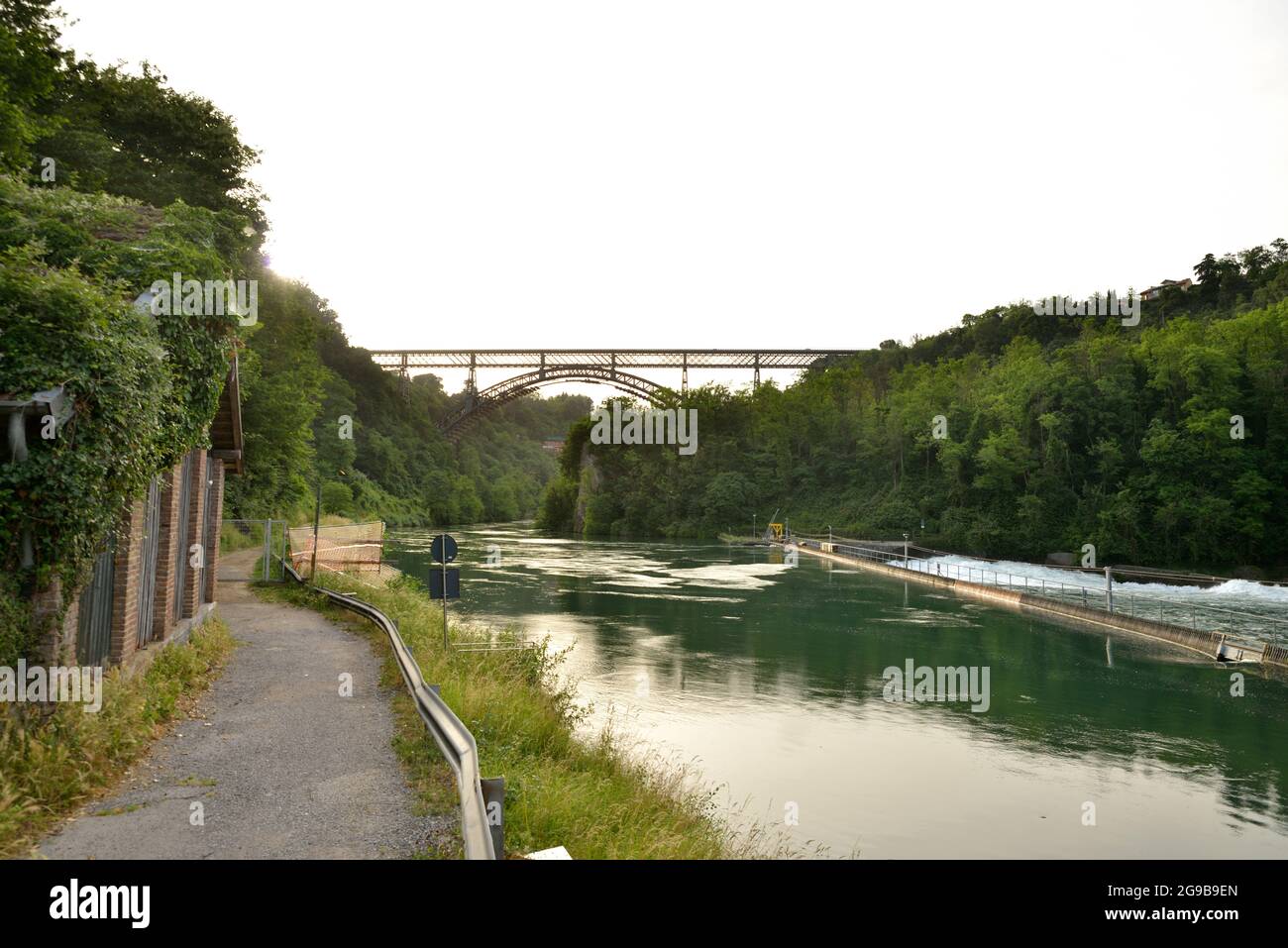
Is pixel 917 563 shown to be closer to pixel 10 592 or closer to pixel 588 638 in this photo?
pixel 588 638

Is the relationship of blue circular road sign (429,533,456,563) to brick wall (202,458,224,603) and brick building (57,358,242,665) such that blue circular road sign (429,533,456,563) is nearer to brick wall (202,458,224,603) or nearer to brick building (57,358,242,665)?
brick building (57,358,242,665)

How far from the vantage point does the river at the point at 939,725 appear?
429 inches

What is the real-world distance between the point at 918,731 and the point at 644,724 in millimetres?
5248

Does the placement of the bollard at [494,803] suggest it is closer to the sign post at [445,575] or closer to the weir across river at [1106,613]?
the sign post at [445,575]

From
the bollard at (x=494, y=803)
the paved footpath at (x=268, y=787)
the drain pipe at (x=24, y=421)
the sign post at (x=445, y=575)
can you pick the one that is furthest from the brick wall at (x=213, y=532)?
the bollard at (x=494, y=803)

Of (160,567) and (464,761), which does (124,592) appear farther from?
(464,761)

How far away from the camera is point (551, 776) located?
8953 mm

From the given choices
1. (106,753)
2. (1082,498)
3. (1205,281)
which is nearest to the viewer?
(106,753)

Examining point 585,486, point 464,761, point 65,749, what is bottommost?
point 65,749

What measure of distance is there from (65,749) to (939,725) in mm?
14367

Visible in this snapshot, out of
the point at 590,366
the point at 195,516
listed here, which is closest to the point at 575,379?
the point at 590,366

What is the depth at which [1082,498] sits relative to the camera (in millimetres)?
60219
